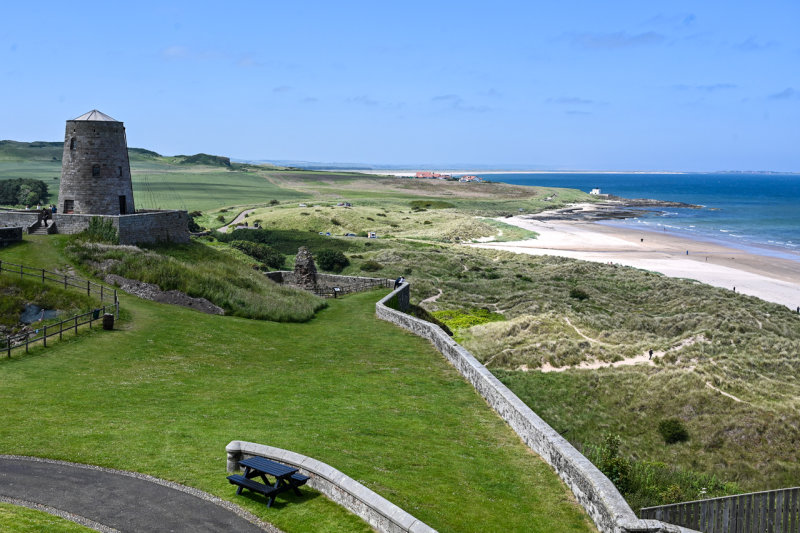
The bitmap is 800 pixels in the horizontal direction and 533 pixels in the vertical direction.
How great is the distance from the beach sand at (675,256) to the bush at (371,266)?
35.5 m

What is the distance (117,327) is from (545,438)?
18.5 metres

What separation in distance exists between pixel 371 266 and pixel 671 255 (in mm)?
52081

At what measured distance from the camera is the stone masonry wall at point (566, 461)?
12297 millimetres

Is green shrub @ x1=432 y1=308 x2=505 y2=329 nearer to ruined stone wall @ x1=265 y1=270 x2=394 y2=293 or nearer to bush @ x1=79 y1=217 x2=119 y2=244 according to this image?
ruined stone wall @ x1=265 y1=270 x2=394 y2=293

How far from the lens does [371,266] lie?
74375mm

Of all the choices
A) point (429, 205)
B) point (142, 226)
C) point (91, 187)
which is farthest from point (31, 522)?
point (429, 205)

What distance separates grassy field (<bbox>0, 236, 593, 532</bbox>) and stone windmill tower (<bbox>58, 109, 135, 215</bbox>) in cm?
1353

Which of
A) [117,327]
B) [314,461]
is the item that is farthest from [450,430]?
[117,327]

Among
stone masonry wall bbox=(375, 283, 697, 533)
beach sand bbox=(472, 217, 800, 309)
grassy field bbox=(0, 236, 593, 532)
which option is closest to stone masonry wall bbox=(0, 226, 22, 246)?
grassy field bbox=(0, 236, 593, 532)

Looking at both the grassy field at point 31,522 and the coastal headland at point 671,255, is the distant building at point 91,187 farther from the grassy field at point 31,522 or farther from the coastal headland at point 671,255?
the coastal headland at point 671,255

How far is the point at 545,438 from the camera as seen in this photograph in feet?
54.7

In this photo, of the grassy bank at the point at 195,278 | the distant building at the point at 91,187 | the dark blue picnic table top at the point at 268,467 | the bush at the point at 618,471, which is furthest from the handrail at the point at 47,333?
the bush at the point at 618,471

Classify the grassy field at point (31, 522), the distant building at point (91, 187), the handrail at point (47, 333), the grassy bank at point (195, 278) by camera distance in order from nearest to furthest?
the grassy field at point (31, 522) < the handrail at point (47, 333) < the grassy bank at point (195, 278) < the distant building at point (91, 187)

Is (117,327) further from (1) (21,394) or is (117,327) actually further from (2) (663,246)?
(2) (663,246)
